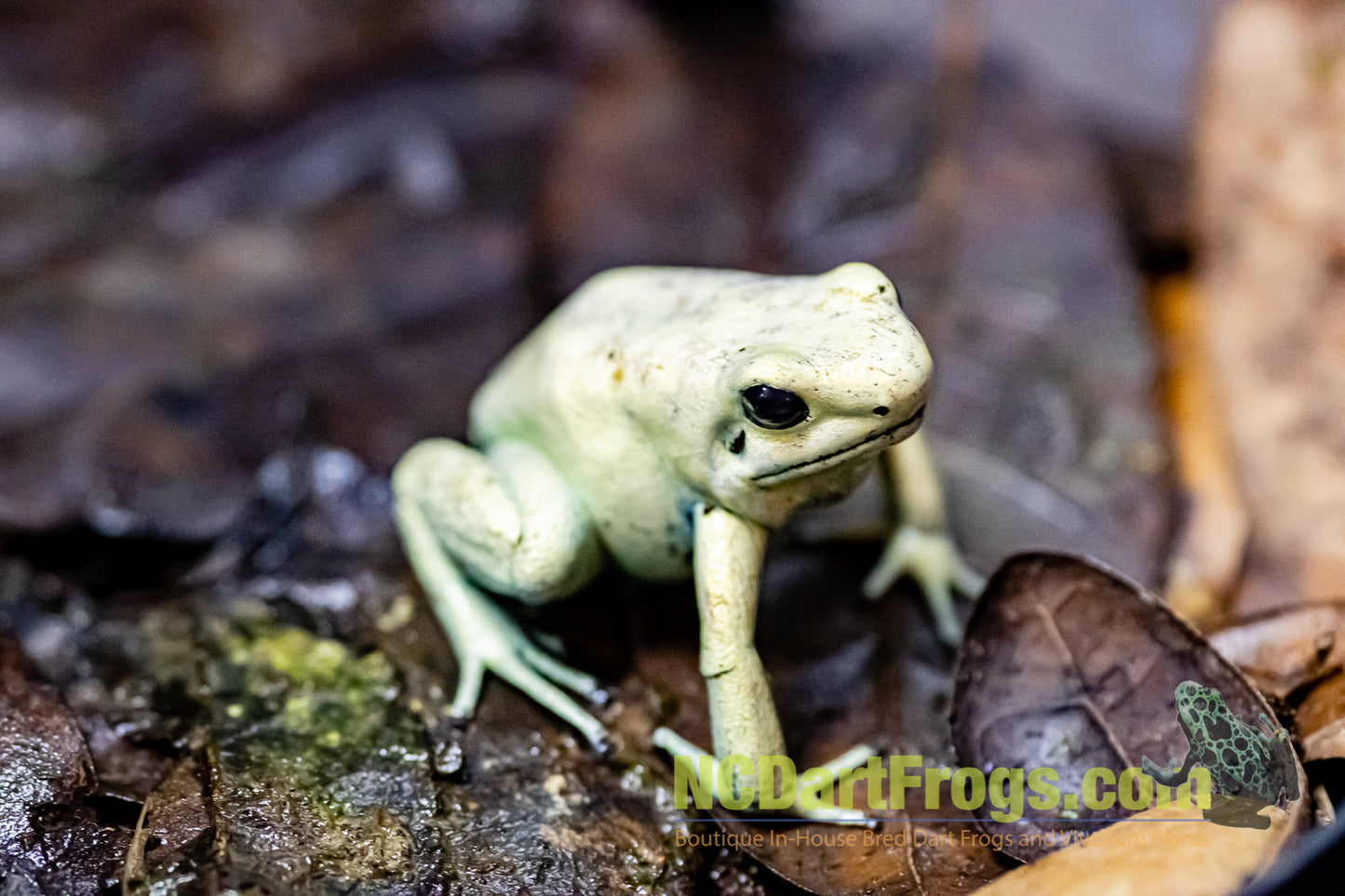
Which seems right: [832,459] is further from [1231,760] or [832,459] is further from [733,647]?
[1231,760]

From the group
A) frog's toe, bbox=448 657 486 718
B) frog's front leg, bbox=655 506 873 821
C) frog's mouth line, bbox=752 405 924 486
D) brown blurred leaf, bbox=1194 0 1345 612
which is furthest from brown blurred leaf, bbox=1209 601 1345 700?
frog's toe, bbox=448 657 486 718

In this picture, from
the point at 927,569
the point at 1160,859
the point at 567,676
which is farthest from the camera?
the point at 927,569

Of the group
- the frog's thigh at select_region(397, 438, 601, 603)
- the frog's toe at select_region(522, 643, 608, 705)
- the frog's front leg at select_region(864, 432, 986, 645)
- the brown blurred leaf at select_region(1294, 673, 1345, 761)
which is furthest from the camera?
the frog's front leg at select_region(864, 432, 986, 645)

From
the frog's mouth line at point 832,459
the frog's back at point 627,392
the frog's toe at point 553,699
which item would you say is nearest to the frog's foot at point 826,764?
the frog's toe at point 553,699

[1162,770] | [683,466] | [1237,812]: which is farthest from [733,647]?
[1237,812]

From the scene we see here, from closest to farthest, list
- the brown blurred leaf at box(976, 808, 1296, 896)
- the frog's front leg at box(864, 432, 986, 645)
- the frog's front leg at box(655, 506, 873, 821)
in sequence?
the brown blurred leaf at box(976, 808, 1296, 896) < the frog's front leg at box(655, 506, 873, 821) < the frog's front leg at box(864, 432, 986, 645)

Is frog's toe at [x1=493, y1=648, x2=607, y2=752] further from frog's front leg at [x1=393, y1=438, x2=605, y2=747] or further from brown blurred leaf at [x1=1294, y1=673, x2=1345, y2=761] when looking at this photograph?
brown blurred leaf at [x1=1294, y1=673, x2=1345, y2=761]
